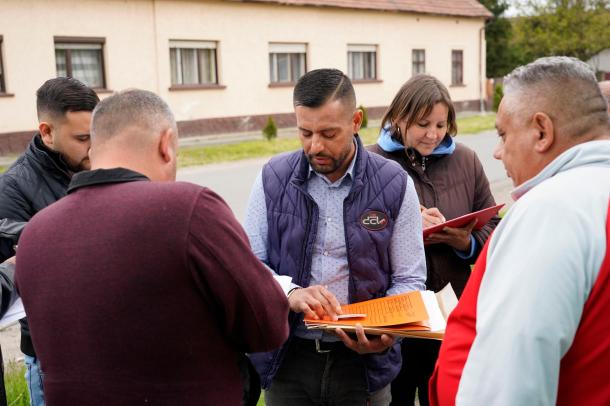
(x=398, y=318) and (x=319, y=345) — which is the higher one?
(x=398, y=318)

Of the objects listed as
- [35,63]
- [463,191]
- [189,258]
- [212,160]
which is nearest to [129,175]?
[189,258]

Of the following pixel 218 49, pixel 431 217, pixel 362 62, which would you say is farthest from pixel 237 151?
pixel 431 217

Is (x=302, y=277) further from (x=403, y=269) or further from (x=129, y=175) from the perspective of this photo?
(x=129, y=175)

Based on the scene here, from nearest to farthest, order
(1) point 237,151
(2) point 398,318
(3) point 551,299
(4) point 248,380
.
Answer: (3) point 551,299, (4) point 248,380, (2) point 398,318, (1) point 237,151

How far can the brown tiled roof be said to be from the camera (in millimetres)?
24719

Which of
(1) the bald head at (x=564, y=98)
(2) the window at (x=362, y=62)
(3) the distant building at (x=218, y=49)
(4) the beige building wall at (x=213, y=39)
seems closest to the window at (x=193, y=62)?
(3) the distant building at (x=218, y=49)

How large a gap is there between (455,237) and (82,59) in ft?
61.2

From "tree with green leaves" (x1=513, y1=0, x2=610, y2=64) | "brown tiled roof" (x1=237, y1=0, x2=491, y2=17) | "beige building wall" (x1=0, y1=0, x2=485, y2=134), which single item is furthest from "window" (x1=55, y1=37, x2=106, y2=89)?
"tree with green leaves" (x1=513, y1=0, x2=610, y2=64)

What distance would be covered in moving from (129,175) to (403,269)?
1374 millimetres

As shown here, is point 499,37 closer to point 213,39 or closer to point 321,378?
point 213,39

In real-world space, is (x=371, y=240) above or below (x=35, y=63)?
below

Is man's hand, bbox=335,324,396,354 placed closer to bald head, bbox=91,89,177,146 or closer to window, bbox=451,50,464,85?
bald head, bbox=91,89,177,146

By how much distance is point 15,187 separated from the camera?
2863 millimetres

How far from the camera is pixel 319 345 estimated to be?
2.73m
